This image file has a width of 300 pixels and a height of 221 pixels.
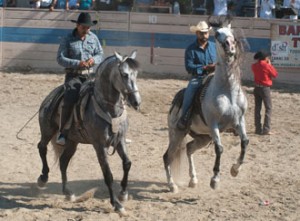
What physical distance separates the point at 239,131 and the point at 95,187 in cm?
213

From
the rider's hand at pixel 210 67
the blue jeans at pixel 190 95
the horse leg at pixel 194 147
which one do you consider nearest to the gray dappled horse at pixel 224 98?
the blue jeans at pixel 190 95

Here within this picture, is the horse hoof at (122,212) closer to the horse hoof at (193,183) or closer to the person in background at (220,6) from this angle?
the horse hoof at (193,183)

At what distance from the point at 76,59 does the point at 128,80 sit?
1440 mm

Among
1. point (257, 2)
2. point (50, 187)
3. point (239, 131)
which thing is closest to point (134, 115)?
point (50, 187)

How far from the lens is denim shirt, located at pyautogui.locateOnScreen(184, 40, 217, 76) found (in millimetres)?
8461

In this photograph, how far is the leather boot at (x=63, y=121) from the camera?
7.73 metres

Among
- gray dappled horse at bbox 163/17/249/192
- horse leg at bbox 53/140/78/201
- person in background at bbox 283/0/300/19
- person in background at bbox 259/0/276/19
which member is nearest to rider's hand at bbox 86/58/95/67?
horse leg at bbox 53/140/78/201

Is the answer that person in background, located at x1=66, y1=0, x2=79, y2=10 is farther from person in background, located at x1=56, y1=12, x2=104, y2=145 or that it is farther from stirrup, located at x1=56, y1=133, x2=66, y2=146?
stirrup, located at x1=56, y1=133, x2=66, y2=146

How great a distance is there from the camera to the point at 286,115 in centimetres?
1382

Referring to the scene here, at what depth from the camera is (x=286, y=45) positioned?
17.5m

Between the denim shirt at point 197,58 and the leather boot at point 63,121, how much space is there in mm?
1744

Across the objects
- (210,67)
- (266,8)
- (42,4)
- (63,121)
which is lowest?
(63,121)

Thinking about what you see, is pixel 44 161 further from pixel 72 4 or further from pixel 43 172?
pixel 72 4

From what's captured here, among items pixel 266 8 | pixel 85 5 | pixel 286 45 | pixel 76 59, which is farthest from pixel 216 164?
pixel 85 5
